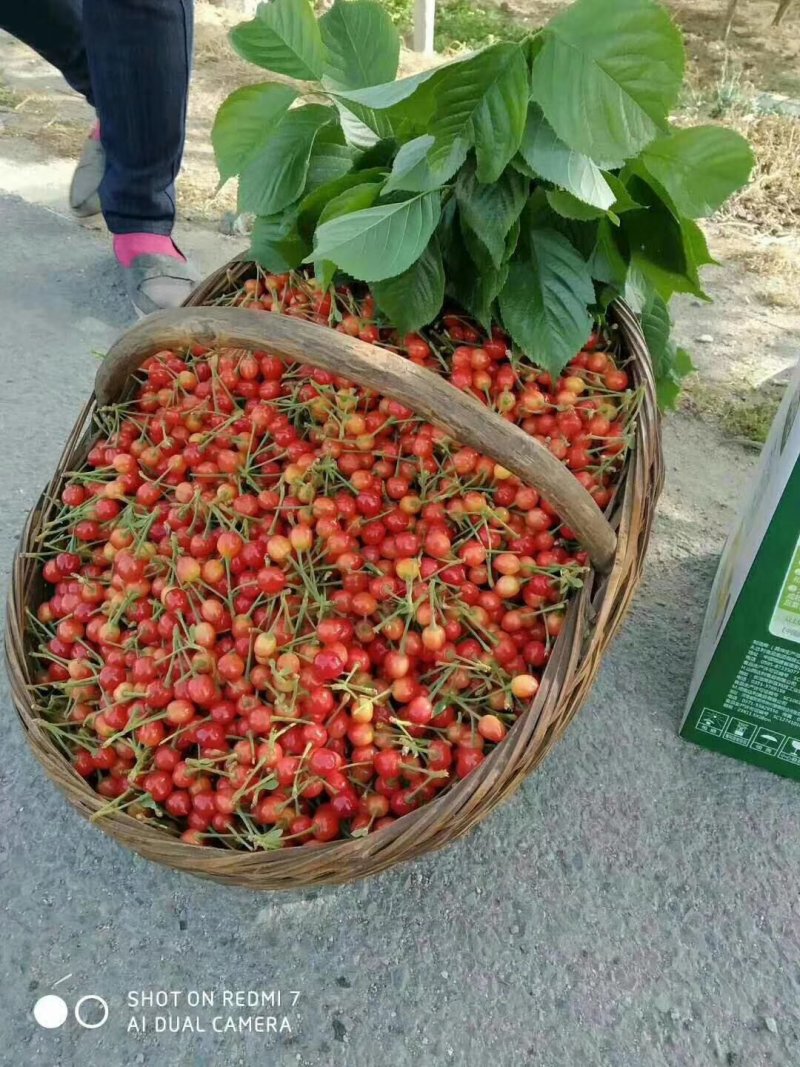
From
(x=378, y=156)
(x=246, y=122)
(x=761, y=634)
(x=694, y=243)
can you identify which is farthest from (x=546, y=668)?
(x=246, y=122)

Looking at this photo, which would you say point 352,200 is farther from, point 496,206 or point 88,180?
point 88,180

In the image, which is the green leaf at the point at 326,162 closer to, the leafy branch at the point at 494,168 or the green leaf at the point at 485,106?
the leafy branch at the point at 494,168

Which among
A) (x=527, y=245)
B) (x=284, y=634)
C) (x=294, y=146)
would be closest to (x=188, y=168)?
(x=294, y=146)

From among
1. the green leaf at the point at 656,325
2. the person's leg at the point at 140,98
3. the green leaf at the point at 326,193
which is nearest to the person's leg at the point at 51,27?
the person's leg at the point at 140,98

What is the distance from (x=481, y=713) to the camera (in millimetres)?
993

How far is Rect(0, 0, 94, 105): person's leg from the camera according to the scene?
7.41 ft

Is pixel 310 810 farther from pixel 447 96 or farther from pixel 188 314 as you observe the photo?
pixel 447 96

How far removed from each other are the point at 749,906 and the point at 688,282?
923mm

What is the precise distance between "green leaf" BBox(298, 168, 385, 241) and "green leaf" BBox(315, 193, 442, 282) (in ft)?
0.45

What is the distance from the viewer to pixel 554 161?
985 millimetres

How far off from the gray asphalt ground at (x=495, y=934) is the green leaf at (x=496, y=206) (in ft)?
2.65

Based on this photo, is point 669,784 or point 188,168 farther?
point 188,168

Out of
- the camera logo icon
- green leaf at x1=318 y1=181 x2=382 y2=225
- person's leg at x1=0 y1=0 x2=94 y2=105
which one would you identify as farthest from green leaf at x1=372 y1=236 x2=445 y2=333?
person's leg at x1=0 y1=0 x2=94 y2=105

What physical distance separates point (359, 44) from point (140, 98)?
0.91m
